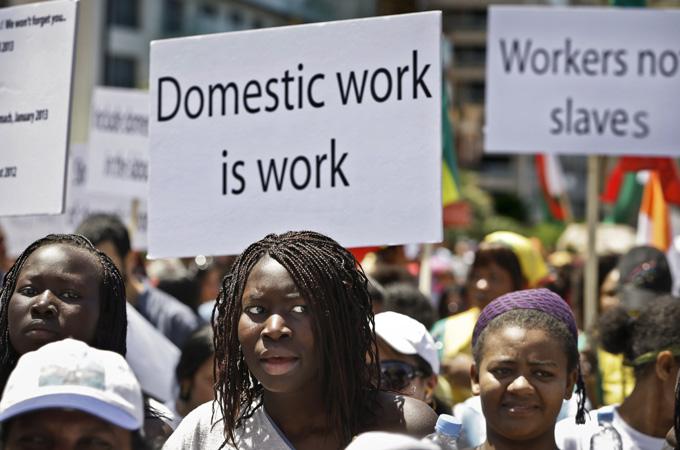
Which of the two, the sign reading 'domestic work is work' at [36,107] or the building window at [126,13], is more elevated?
the building window at [126,13]

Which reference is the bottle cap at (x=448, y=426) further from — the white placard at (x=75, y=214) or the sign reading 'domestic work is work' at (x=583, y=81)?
the white placard at (x=75, y=214)

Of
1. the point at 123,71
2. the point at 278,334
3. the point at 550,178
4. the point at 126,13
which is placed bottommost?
the point at 278,334

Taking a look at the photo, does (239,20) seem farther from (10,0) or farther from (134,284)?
(134,284)

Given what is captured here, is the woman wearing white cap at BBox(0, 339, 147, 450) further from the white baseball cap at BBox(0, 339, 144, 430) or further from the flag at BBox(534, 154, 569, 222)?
the flag at BBox(534, 154, 569, 222)

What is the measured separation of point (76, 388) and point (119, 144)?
5777 millimetres

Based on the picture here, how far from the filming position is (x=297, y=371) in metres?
2.95

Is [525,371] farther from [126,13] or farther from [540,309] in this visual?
[126,13]

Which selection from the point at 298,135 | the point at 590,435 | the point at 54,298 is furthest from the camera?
the point at 298,135

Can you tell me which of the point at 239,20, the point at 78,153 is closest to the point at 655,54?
the point at 78,153

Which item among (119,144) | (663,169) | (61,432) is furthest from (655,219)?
(61,432)

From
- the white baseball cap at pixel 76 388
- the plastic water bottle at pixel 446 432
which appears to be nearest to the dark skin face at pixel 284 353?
the plastic water bottle at pixel 446 432

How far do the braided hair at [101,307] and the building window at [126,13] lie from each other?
931 inches

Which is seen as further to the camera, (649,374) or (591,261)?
(591,261)

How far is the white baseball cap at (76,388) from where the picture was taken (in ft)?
7.55
